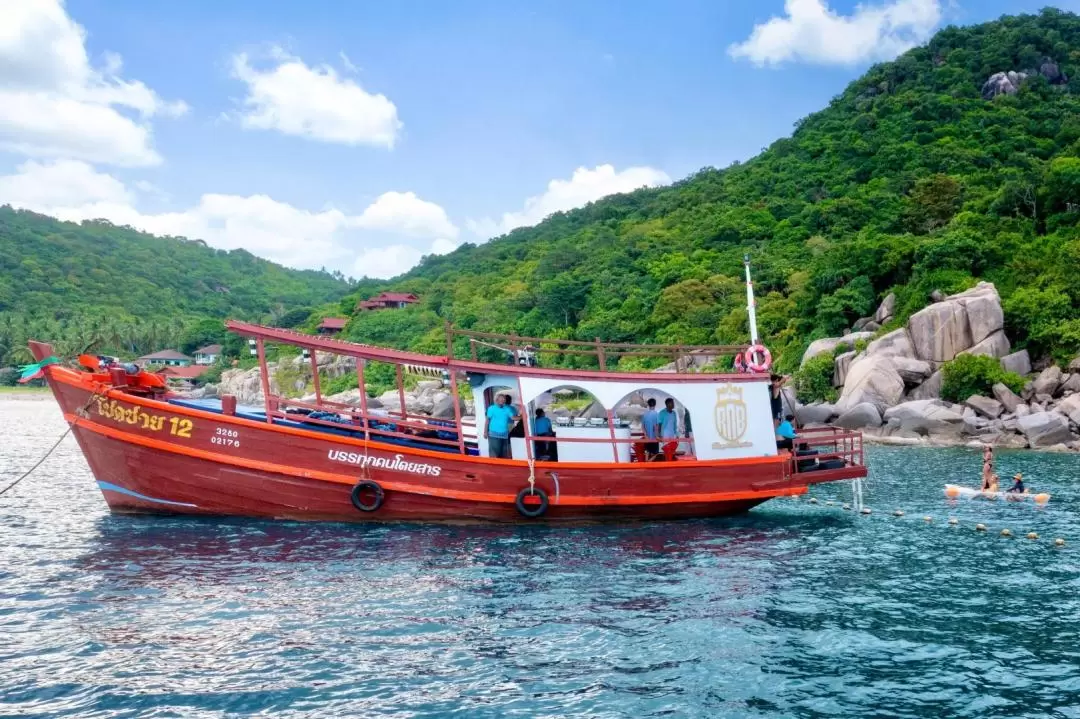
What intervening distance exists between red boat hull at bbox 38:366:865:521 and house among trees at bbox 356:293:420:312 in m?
90.6

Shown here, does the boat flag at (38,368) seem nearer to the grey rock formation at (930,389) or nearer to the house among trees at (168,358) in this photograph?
the grey rock formation at (930,389)

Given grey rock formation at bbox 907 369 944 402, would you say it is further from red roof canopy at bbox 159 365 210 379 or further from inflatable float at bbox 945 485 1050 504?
red roof canopy at bbox 159 365 210 379

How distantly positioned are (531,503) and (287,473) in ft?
14.7

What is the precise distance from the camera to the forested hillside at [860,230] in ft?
144

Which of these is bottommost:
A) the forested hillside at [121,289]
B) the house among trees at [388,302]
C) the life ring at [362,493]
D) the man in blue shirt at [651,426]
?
the life ring at [362,493]

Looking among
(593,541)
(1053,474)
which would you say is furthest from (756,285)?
(593,541)

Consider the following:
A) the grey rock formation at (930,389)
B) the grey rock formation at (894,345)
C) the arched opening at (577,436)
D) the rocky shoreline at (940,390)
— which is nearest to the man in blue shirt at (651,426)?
the arched opening at (577,436)

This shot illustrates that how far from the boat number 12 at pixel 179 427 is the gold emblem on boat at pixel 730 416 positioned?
10.0 meters

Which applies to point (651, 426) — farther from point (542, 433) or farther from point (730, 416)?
point (542, 433)

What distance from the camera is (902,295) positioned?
146ft

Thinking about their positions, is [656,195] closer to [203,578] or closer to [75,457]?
[75,457]

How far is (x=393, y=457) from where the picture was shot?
1476cm

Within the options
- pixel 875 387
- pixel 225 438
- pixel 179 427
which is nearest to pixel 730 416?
pixel 225 438

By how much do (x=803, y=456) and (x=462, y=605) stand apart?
9.14 metres
